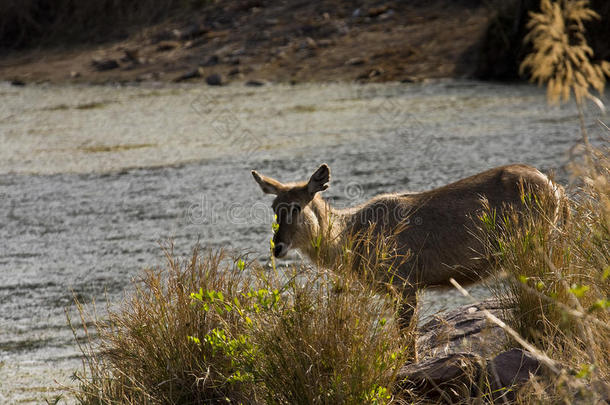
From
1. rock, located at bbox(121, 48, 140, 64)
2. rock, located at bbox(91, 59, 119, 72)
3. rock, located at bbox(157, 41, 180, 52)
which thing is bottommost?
rock, located at bbox(91, 59, 119, 72)

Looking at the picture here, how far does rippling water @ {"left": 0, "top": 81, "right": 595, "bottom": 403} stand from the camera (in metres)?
7.93

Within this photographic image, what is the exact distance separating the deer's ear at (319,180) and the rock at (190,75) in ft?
45.7

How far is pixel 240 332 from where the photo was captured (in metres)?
4.58

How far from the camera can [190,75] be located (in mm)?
19250

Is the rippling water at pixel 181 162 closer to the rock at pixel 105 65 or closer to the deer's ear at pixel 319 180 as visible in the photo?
the deer's ear at pixel 319 180

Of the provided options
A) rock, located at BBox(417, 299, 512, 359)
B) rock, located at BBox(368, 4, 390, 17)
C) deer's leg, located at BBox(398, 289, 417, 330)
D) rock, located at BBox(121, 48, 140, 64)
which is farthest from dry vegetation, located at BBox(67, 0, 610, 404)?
rock, located at BBox(121, 48, 140, 64)

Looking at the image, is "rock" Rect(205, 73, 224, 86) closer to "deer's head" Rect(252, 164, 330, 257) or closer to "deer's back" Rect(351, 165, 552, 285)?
"deer's head" Rect(252, 164, 330, 257)

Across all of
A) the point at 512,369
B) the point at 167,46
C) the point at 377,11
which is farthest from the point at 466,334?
the point at 167,46

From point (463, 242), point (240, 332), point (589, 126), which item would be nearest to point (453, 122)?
point (589, 126)

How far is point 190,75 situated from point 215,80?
2.80ft

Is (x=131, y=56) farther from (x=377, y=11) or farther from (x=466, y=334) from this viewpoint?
(x=466, y=334)

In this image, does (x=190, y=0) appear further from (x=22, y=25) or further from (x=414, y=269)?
(x=414, y=269)

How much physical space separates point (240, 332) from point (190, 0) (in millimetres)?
20310

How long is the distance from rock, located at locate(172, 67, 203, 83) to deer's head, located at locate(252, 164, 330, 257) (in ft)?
45.1
